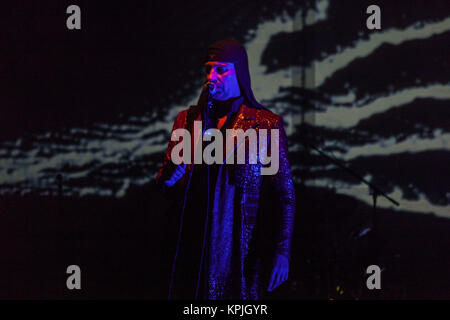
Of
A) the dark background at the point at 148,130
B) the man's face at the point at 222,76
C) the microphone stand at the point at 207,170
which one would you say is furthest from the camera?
the dark background at the point at 148,130

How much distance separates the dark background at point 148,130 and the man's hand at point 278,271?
231 cm

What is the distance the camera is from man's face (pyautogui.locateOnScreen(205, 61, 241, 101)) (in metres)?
2.46

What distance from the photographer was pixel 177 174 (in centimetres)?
244

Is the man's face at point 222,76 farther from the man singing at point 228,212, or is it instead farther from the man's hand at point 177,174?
the man's hand at point 177,174

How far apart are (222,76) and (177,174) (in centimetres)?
46

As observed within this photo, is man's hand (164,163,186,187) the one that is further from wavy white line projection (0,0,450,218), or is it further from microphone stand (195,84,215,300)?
wavy white line projection (0,0,450,218)

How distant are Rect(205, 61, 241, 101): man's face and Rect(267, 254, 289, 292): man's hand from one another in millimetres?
728

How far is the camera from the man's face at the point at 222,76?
8.05 feet

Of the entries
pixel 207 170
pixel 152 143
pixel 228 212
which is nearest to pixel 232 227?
pixel 228 212

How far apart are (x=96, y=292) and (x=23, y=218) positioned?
36.1 inches

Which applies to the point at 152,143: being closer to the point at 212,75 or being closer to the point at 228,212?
the point at 212,75

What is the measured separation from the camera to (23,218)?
4.91 m

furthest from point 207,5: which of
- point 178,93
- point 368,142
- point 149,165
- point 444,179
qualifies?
point 444,179

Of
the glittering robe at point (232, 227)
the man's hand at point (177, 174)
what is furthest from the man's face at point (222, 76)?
the man's hand at point (177, 174)
